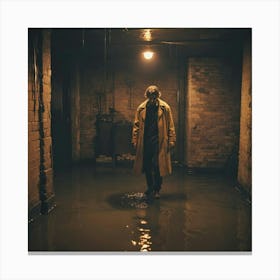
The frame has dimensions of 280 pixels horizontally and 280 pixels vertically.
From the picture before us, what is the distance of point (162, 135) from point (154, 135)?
0.43 ft

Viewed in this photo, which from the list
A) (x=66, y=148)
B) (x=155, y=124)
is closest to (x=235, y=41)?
(x=155, y=124)

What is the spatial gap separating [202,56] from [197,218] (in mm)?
4904

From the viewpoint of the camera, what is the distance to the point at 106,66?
35.3ft

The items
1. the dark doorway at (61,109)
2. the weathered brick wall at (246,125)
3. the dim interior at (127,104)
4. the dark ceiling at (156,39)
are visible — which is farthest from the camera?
the dark doorway at (61,109)

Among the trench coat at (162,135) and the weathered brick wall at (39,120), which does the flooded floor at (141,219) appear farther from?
the trench coat at (162,135)

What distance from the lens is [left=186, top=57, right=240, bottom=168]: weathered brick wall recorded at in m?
8.99

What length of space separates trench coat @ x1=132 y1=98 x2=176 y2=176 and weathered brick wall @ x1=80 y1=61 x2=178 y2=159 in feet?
15.2

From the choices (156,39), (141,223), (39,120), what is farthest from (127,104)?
(141,223)

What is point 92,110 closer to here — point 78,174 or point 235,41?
point 78,174

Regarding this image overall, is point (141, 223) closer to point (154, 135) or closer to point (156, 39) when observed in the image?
point (154, 135)

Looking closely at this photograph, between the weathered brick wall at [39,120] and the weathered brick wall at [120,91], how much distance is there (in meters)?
5.46

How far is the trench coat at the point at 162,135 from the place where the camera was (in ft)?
20.0

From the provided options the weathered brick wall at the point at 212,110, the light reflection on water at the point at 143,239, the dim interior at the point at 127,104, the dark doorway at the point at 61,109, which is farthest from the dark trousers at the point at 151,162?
the dark doorway at the point at 61,109

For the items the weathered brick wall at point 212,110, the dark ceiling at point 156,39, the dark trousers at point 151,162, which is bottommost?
the dark trousers at point 151,162
